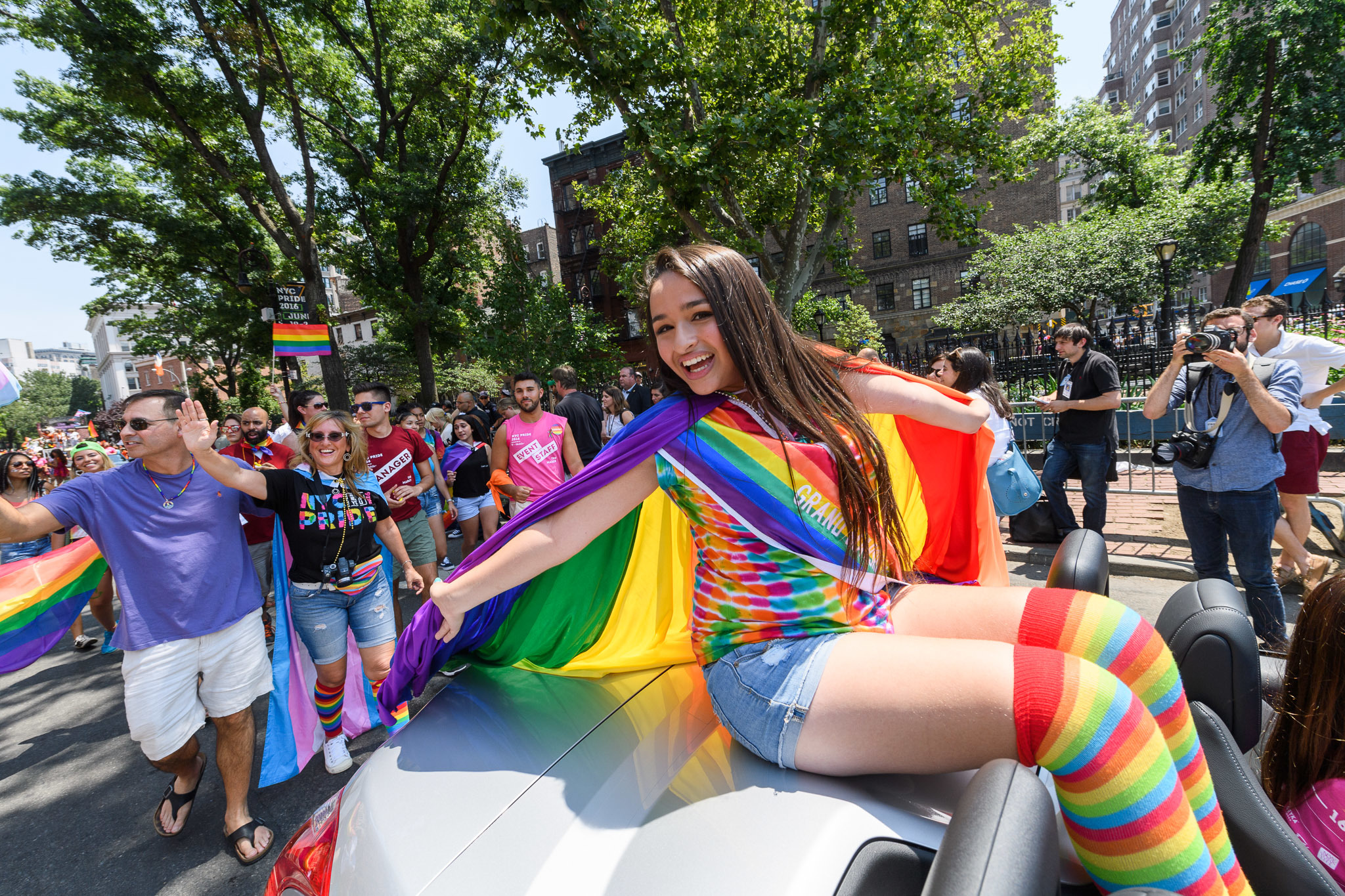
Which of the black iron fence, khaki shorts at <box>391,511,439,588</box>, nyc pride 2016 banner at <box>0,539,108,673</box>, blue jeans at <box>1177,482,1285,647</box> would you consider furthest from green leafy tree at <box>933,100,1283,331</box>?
nyc pride 2016 banner at <box>0,539,108,673</box>

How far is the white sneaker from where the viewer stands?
129 inches

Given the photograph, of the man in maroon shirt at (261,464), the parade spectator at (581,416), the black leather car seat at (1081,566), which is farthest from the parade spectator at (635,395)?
the black leather car seat at (1081,566)

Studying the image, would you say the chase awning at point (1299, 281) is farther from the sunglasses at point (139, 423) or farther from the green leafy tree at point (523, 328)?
the sunglasses at point (139, 423)

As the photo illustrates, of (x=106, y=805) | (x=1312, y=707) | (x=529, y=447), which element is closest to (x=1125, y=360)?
(x=529, y=447)

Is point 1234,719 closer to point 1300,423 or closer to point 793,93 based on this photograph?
point 1300,423

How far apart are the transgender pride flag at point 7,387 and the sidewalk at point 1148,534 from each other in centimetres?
672

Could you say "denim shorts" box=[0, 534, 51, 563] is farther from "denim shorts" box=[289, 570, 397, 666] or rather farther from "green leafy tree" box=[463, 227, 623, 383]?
"green leafy tree" box=[463, 227, 623, 383]

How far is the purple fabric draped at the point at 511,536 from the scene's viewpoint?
154 centimetres

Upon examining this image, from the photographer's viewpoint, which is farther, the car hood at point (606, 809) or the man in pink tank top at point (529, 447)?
the man in pink tank top at point (529, 447)

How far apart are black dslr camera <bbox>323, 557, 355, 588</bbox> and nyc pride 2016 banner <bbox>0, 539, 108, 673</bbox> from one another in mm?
966

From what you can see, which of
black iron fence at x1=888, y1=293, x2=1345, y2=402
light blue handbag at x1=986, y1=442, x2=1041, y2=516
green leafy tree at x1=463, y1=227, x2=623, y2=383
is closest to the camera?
light blue handbag at x1=986, y1=442, x2=1041, y2=516

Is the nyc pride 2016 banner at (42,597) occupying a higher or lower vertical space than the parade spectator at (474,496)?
higher

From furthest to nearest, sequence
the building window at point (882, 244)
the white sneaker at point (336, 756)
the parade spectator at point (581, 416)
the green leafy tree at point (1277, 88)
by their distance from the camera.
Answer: the building window at point (882, 244), the green leafy tree at point (1277, 88), the parade spectator at point (581, 416), the white sneaker at point (336, 756)

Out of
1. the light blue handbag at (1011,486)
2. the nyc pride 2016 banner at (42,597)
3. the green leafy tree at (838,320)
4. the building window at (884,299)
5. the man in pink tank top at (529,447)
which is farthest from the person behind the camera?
the building window at (884,299)
